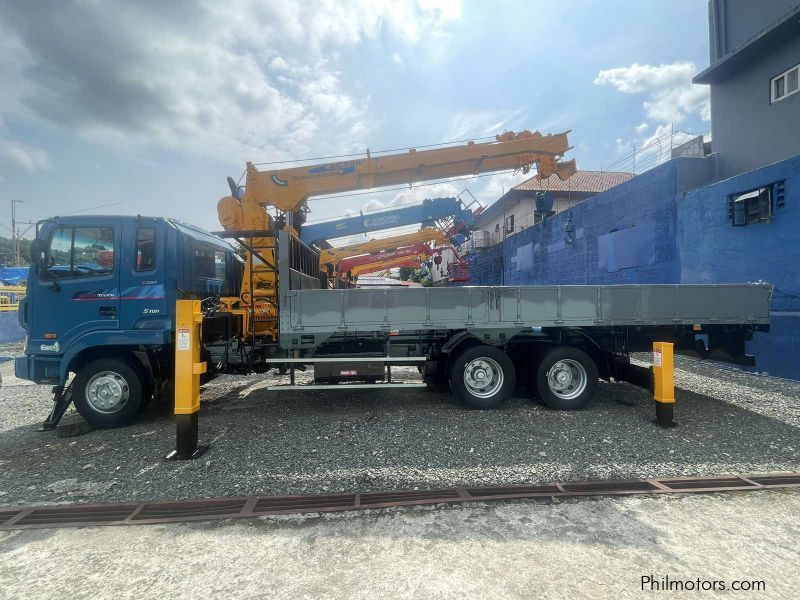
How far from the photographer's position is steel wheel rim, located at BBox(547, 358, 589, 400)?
5.89 meters

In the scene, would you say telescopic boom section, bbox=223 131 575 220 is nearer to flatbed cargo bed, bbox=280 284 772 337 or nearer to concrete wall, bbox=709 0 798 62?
flatbed cargo bed, bbox=280 284 772 337

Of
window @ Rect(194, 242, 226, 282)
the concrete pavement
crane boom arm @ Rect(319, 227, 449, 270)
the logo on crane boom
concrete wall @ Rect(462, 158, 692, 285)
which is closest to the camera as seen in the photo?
the concrete pavement

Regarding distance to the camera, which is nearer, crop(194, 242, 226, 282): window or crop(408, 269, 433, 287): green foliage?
crop(194, 242, 226, 282): window

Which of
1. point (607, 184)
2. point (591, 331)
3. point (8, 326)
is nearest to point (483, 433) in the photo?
point (591, 331)

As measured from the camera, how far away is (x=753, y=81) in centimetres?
1140

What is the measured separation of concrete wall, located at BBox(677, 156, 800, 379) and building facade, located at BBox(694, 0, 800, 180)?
3.05 meters

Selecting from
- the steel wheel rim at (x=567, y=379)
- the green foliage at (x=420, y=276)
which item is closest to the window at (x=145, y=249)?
the steel wheel rim at (x=567, y=379)

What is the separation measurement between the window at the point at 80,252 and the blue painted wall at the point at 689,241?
36.1 ft

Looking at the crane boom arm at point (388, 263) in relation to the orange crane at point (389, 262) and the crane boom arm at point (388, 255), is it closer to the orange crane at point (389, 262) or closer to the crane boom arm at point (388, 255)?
the orange crane at point (389, 262)

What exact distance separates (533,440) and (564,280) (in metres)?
12.0

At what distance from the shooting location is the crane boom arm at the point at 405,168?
24.2 ft

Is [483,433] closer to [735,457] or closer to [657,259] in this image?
[735,457]

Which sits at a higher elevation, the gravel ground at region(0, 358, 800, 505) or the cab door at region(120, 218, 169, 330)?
the cab door at region(120, 218, 169, 330)

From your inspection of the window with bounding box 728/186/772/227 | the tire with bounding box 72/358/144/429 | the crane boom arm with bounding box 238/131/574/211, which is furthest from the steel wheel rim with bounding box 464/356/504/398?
the window with bounding box 728/186/772/227
